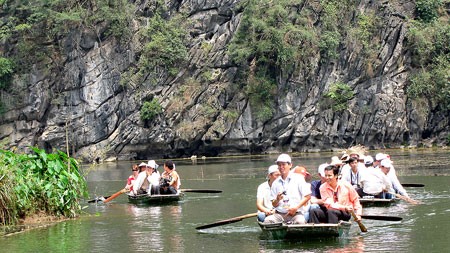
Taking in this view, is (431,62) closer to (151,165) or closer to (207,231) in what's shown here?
(151,165)

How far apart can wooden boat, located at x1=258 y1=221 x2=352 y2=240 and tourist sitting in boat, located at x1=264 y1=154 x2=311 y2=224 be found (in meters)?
0.19

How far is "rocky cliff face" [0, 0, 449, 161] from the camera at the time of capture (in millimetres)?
57688

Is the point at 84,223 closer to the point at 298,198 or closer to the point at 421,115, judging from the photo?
the point at 298,198

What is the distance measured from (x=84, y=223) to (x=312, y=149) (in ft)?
134

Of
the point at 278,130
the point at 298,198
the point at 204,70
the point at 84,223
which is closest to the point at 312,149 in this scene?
the point at 278,130

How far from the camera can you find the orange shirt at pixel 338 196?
1377 cm

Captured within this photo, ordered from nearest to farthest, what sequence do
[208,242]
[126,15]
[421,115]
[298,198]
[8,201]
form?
[298,198] → [208,242] → [8,201] → [421,115] → [126,15]

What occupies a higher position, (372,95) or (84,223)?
(372,95)

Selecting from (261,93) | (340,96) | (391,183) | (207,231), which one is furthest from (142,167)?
(340,96)

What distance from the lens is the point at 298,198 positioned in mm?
13344

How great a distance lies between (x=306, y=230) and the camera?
44.2 feet

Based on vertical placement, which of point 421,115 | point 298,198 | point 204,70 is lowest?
point 298,198

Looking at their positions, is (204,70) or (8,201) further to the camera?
(204,70)

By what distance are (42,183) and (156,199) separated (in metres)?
5.66
